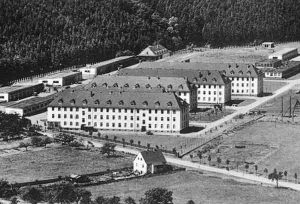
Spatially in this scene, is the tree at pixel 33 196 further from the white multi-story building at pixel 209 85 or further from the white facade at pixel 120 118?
the white multi-story building at pixel 209 85

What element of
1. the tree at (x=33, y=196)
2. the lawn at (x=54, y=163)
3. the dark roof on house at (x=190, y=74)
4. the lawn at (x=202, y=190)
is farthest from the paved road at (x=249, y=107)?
the tree at (x=33, y=196)

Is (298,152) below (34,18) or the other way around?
below

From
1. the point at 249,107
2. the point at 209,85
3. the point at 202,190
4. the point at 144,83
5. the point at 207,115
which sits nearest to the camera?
the point at 202,190

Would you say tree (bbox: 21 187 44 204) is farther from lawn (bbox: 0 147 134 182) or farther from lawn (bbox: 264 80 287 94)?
lawn (bbox: 264 80 287 94)

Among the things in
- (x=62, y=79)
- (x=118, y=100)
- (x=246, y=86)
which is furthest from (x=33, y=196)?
(x=62, y=79)

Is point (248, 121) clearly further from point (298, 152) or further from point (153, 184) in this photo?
point (153, 184)

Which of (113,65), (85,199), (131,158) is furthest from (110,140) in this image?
(113,65)

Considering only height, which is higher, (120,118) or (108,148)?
(120,118)

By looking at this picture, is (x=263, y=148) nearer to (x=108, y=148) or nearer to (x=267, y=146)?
(x=267, y=146)
